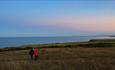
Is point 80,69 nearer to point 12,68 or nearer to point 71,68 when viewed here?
point 71,68

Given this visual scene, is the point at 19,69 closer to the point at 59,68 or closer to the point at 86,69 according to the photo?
the point at 59,68

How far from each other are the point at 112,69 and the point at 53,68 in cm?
305

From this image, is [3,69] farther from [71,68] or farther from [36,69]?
[71,68]

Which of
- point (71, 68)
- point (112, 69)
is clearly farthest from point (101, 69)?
point (71, 68)

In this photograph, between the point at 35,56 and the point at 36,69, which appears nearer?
the point at 36,69

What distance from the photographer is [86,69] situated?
12312 millimetres

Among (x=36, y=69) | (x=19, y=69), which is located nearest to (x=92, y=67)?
(x=36, y=69)

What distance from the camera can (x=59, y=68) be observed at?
12.6 m

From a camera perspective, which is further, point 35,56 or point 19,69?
point 35,56

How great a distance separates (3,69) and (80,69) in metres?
3.98

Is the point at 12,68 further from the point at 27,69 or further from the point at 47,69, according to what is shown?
the point at 47,69

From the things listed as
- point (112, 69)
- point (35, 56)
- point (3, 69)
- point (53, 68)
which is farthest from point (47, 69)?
point (35, 56)

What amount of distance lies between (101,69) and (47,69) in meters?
2.78

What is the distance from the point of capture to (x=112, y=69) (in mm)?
12266
